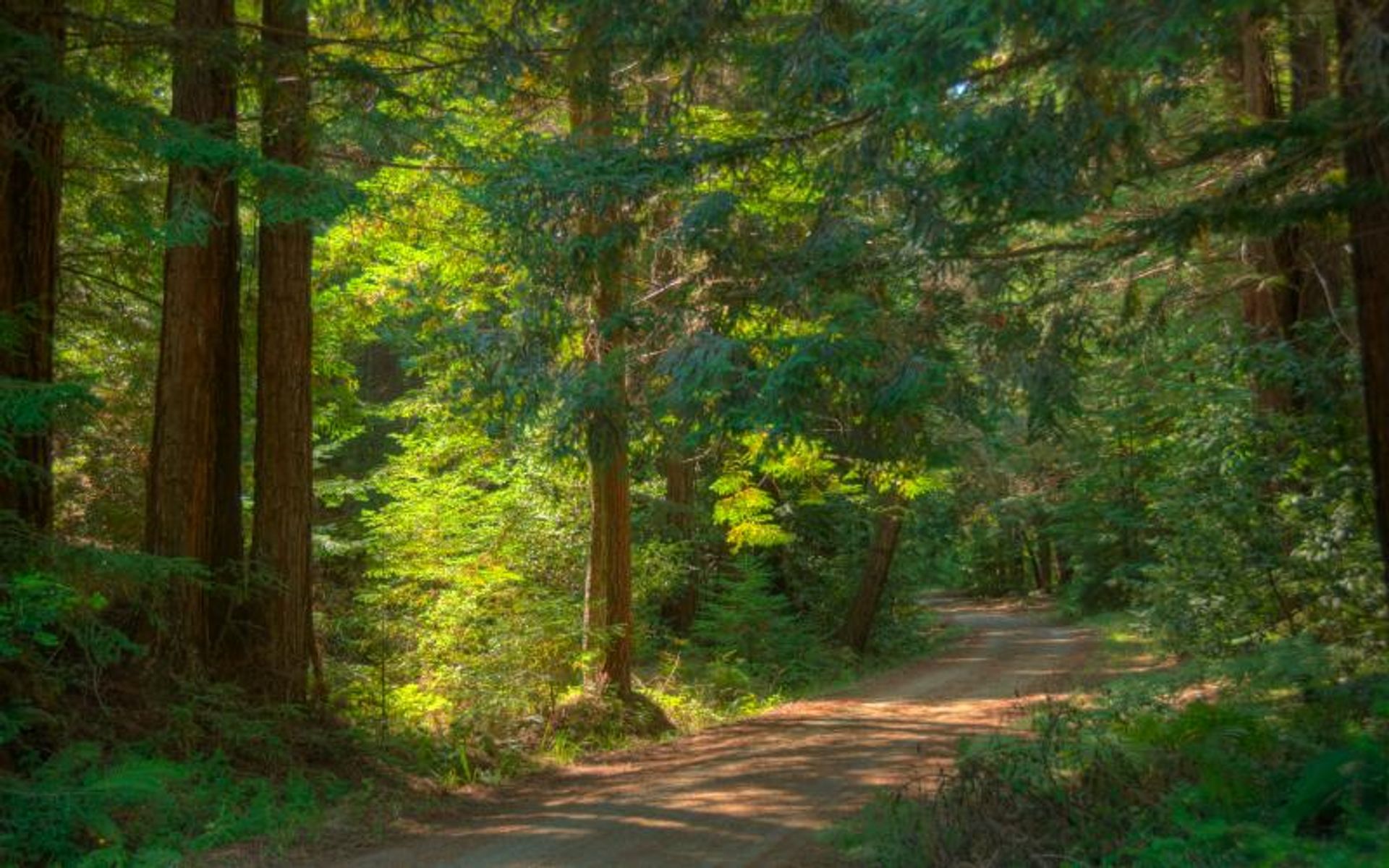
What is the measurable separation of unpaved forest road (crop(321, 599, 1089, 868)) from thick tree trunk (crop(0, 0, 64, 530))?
3.98 m

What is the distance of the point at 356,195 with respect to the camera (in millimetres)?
9477

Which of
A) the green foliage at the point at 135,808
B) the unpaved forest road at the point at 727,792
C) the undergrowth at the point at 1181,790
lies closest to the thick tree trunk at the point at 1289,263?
the undergrowth at the point at 1181,790

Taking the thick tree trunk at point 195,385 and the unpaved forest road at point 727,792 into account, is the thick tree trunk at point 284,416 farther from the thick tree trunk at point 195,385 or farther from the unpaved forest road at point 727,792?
the unpaved forest road at point 727,792

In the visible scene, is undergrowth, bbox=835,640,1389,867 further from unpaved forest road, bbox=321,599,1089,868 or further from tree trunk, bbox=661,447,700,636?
tree trunk, bbox=661,447,700,636

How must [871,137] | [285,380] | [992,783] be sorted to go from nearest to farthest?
[992,783], [871,137], [285,380]

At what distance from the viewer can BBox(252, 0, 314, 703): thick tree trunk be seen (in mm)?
10836

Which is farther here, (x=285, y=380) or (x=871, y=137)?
(x=285, y=380)

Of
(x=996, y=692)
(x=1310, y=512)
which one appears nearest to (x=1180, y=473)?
(x=1310, y=512)

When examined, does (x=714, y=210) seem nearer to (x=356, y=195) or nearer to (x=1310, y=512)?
(x=356, y=195)

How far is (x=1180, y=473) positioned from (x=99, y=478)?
1277 centimetres

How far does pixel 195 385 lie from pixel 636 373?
404 cm

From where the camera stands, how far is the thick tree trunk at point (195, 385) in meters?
10.2

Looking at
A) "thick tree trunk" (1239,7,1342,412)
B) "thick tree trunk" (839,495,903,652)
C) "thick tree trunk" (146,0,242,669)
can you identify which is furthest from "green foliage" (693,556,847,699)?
"thick tree trunk" (146,0,242,669)

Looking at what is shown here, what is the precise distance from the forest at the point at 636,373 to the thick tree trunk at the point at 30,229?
0.17ft
